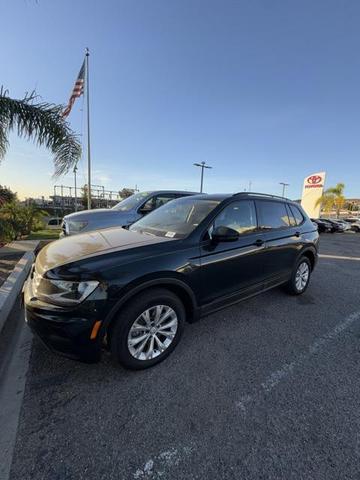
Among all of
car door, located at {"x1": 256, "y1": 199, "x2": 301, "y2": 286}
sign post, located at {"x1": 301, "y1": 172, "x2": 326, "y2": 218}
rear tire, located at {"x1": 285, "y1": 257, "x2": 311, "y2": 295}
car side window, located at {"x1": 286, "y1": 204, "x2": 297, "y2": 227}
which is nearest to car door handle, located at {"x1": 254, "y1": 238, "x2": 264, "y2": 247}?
car door, located at {"x1": 256, "y1": 199, "x2": 301, "y2": 286}

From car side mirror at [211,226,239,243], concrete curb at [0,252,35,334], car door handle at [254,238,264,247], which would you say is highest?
car side mirror at [211,226,239,243]

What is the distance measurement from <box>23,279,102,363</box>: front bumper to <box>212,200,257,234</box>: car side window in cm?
170

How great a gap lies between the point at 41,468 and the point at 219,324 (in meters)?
2.30

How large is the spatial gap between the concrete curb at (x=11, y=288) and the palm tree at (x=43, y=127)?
2.22 meters

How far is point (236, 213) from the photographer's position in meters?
3.27

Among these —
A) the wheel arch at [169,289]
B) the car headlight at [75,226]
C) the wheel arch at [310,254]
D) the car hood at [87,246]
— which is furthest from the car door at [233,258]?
the car headlight at [75,226]

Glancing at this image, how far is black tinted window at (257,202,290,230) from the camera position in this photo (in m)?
3.64

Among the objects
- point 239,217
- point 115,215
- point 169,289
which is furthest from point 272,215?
point 115,215

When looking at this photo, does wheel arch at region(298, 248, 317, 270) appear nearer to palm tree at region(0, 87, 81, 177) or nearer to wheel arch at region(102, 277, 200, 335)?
wheel arch at region(102, 277, 200, 335)

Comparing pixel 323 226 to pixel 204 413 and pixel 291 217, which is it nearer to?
pixel 291 217

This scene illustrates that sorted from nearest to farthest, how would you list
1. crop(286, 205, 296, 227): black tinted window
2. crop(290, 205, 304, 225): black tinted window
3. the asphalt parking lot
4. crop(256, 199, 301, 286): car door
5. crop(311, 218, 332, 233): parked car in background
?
the asphalt parking lot
crop(256, 199, 301, 286): car door
crop(286, 205, 296, 227): black tinted window
crop(290, 205, 304, 225): black tinted window
crop(311, 218, 332, 233): parked car in background

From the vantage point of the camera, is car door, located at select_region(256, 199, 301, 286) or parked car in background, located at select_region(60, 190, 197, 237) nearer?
car door, located at select_region(256, 199, 301, 286)

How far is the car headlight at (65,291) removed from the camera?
2.06 metres

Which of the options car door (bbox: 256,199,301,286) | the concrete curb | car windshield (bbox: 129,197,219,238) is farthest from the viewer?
car door (bbox: 256,199,301,286)
